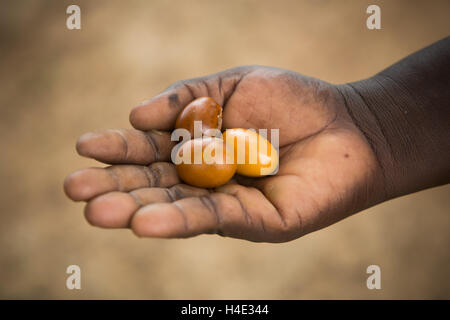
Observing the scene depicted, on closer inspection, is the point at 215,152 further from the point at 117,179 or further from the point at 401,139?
the point at 401,139

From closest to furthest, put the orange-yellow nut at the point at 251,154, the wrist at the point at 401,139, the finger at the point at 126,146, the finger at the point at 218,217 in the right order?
1. the finger at the point at 218,217
2. the finger at the point at 126,146
3. the orange-yellow nut at the point at 251,154
4. the wrist at the point at 401,139

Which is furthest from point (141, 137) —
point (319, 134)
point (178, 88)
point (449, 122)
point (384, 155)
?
point (449, 122)

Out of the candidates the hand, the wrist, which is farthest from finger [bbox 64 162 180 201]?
the wrist

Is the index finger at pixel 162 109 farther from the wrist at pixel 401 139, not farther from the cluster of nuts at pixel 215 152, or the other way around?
the wrist at pixel 401 139

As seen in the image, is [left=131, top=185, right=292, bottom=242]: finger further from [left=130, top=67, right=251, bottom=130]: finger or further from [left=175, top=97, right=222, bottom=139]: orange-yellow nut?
[left=130, top=67, right=251, bottom=130]: finger

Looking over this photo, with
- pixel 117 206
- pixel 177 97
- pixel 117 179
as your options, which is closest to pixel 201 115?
pixel 177 97

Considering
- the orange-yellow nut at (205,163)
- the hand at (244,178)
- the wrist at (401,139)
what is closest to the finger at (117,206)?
the hand at (244,178)
